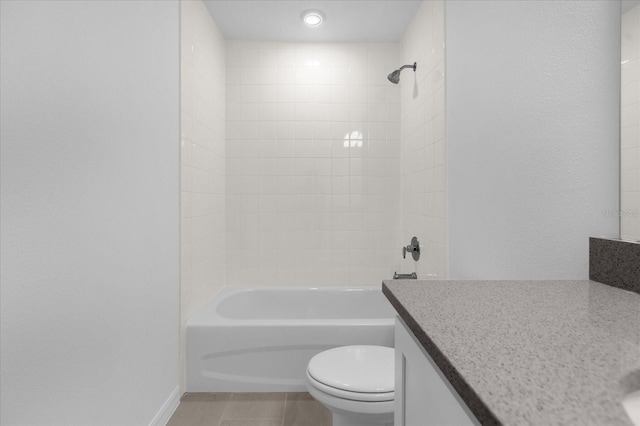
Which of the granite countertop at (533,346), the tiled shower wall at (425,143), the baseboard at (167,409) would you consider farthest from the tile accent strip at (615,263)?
the baseboard at (167,409)

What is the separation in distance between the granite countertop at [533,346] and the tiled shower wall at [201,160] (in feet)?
5.16

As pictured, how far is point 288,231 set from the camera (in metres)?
2.93

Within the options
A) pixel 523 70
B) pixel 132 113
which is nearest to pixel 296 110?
pixel 132 113

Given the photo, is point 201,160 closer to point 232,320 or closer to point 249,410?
point 232,320

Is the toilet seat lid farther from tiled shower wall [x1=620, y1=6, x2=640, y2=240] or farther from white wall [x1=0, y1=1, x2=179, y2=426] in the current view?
tiled shower wall [x1=620, y1=6, x2=640, y2=240]

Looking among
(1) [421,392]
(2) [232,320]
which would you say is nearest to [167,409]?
(2) [232,320]

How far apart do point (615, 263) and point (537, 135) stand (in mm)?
455

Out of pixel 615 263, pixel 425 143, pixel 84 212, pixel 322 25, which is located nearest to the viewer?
pixel 615 263

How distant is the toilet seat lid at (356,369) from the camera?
4.29 ft

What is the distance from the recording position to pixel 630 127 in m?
0.87

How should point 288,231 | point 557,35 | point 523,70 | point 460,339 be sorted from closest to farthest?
point 460,339 → point 557,35 → point 523,70 → point 288,231

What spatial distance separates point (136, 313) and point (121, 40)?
1066mm

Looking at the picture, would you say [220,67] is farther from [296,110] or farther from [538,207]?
[538,207]

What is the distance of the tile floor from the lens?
5.88 ft
